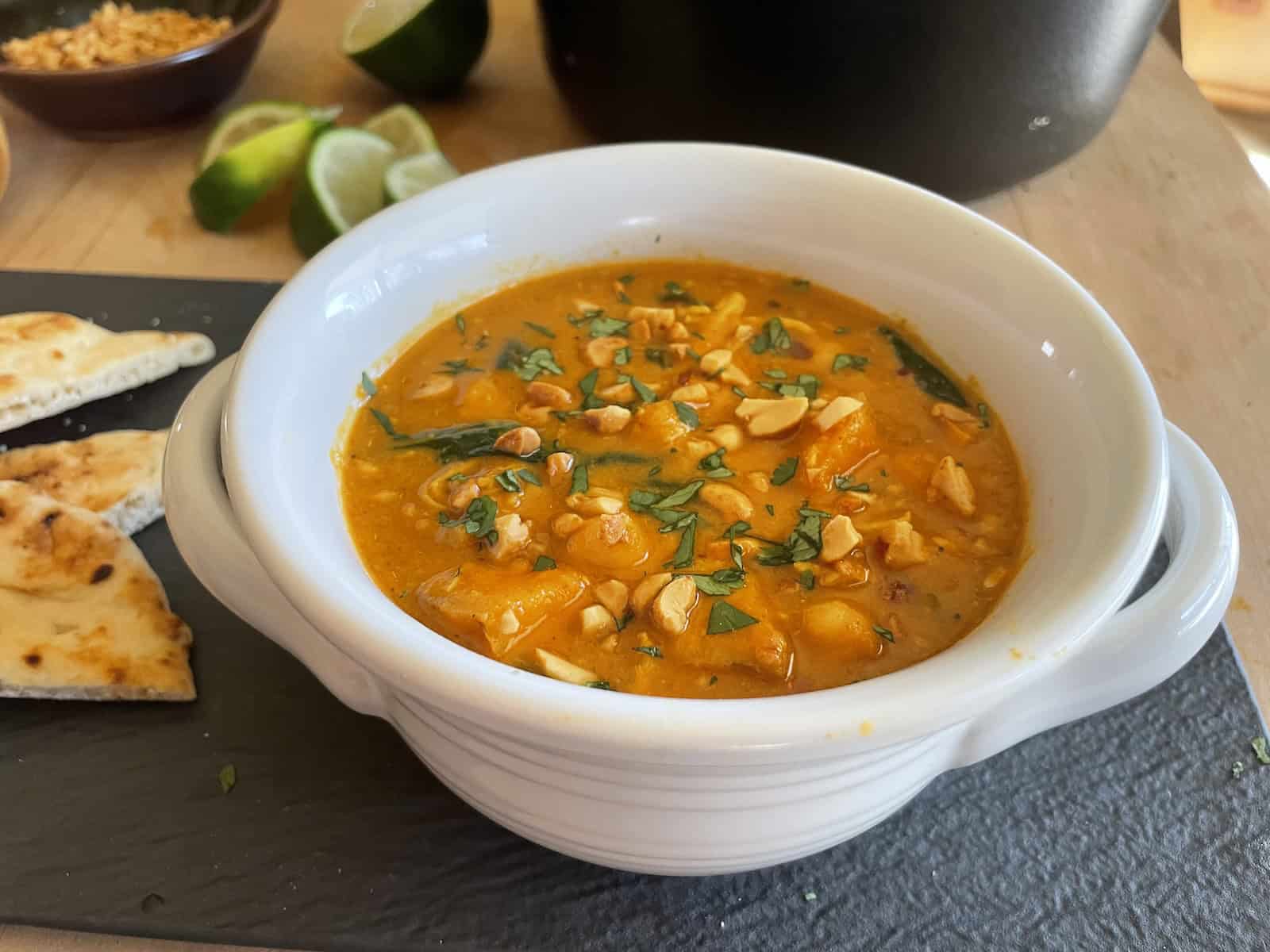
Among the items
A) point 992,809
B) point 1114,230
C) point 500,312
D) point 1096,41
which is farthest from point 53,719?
point 1114,230

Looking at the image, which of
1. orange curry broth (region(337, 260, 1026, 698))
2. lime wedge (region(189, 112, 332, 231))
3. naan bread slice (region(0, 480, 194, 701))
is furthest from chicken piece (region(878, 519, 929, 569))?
lime wedge (region(189, 112, 332, 231))

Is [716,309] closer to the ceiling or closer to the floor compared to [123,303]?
closer to the ceiling

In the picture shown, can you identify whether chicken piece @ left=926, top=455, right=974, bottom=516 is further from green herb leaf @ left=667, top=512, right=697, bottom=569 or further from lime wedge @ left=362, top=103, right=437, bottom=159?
lime wedge @ left=362, top=103, right=437, bottom=159

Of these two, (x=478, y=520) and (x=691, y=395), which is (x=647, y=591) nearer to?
(x=478, y=520)

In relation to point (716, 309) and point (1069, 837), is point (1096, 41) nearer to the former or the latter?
point (716, 309)

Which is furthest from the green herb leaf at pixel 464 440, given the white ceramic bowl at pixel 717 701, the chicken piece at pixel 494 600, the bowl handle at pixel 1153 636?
the bowl handle at pixel 1153 636

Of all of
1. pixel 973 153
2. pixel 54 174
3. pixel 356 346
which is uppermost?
pixel 356 346

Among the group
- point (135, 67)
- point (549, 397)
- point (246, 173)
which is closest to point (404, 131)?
point (246, 173)
